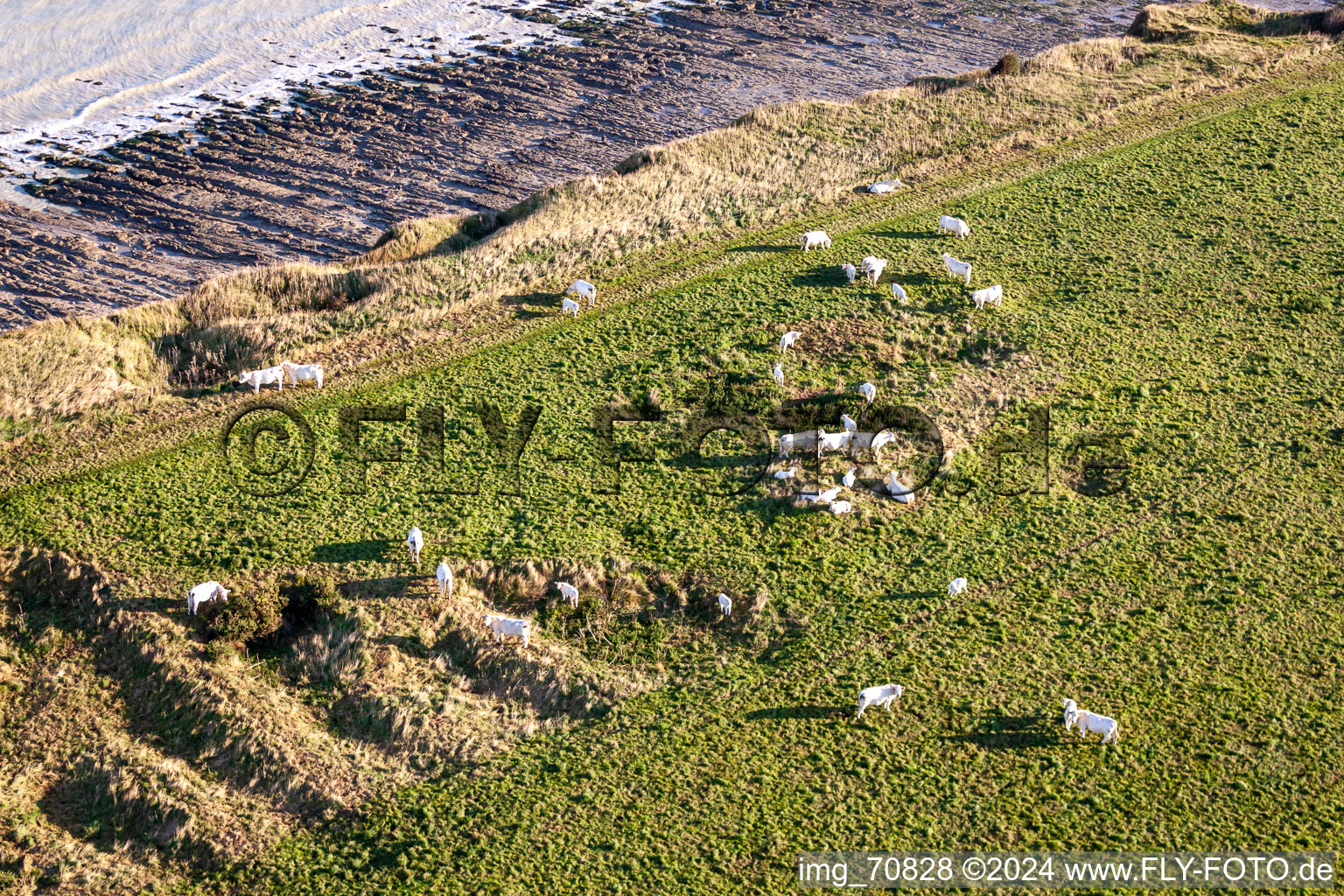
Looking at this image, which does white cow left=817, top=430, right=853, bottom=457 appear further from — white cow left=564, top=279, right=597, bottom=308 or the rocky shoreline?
the rocky shoreline

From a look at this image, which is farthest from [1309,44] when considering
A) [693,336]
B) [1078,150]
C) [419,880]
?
[419,880]

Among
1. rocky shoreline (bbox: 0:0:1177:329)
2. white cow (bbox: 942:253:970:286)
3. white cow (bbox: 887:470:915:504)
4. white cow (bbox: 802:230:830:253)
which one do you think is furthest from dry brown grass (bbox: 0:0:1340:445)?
white cow (bbox: 887:470:915:504)

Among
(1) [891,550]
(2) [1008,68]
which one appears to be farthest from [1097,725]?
(2) [1008,68]

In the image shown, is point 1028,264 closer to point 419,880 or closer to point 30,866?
point 419,880

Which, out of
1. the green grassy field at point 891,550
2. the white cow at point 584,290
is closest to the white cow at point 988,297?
the green grassy field at point 891,550

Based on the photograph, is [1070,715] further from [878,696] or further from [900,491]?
[900,491]
